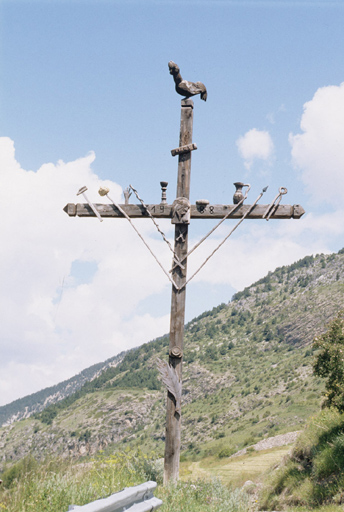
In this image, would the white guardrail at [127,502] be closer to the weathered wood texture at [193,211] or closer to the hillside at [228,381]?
the weathered wood texture at [193,211]

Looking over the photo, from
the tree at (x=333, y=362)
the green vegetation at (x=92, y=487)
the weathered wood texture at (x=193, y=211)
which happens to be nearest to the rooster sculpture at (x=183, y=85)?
the weathered wood texture at (x=193, y=211)

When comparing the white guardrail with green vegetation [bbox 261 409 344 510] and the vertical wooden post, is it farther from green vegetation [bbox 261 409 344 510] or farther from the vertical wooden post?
green vegetation [bbox 261 409 344 510]

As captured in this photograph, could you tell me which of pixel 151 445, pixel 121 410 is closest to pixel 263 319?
pixel 121 410

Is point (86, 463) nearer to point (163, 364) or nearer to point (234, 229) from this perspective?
point (163, 364)

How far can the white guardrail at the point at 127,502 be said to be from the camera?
143 inches

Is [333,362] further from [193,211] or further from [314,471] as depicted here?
[193,211]

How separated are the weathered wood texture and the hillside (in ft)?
180

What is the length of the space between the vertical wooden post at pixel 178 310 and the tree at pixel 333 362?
4.47 m

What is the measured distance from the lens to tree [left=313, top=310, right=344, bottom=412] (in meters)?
10.9

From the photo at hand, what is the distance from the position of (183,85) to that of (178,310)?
4587 mm

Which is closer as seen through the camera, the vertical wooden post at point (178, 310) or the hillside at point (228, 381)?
the vertical wooden post at point (178, 310)

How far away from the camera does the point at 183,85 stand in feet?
30.7

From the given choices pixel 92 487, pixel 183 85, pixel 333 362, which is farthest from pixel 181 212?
pixel 333 362

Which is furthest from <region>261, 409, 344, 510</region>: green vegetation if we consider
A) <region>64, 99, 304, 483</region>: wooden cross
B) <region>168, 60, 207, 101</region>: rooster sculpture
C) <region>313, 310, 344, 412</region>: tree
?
<region>168, 60, 207, 101</region>: rooster sculpture
